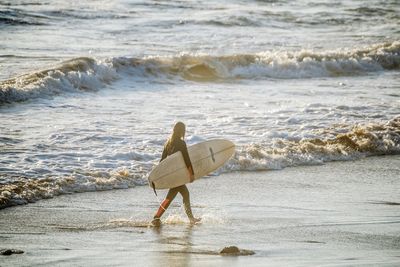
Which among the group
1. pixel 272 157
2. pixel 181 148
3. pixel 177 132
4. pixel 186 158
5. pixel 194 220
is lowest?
pixel 272 157

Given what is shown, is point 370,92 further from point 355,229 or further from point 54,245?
point 54,245

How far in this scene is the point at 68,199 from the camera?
41.3 feet

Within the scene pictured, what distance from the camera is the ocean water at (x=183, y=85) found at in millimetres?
15273

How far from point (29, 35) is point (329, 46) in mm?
11009

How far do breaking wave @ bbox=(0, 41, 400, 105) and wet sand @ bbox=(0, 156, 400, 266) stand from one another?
824cm

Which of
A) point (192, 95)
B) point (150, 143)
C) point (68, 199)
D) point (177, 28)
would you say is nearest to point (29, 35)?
point (177, 28)

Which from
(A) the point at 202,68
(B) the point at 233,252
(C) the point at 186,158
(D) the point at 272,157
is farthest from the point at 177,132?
(A) the point at 202,68

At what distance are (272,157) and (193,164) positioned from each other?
397cm

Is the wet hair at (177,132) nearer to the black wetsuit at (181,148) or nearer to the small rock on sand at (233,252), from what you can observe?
the black wetsuit at (181,148)

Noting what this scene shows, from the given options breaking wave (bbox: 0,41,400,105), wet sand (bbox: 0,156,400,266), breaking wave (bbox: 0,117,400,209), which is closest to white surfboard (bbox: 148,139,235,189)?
wet sand (bbox: 0,156,400,266)

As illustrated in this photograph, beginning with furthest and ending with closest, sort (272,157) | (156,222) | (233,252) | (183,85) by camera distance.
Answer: (183,85) < (272,157) < (156,222) < (233,252)

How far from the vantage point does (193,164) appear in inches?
473

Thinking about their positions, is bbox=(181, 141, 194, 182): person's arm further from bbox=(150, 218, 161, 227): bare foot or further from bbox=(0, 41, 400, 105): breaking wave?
bbox=(0, 41, 400, 105): breaking wave

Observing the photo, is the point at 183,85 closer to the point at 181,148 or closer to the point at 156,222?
the point at 181,148
